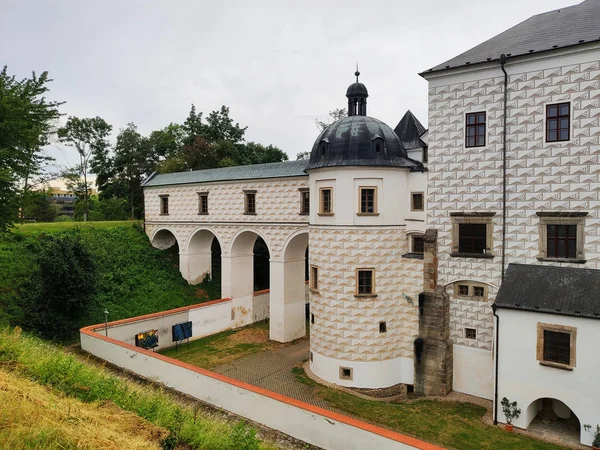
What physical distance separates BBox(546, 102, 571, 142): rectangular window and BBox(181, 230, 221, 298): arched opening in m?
18.3

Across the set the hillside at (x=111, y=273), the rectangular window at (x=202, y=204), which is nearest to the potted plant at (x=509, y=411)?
the hillside at (x=111, y=273)

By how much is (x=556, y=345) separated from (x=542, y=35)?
9.94 metres

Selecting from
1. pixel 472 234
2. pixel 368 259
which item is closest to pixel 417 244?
pixel 368 259

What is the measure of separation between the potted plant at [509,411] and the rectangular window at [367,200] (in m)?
7.43

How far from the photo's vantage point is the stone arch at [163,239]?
28.1m

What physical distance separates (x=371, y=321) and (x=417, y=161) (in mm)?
6447

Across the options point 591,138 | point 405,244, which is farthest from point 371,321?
point 591,138

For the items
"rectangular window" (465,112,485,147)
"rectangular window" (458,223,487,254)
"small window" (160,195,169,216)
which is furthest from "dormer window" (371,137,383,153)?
"small window" (160,195,169,216)

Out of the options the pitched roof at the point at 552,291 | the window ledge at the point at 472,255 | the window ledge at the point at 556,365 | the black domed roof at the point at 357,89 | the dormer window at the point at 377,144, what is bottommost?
the window ledge at the point at 556,365

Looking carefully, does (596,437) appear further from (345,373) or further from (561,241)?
(345,373)

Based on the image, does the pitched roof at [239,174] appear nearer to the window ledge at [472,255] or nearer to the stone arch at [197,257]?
the stone arch at [197,257]

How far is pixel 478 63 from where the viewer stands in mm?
14211

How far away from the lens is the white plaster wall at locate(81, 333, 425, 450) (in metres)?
9.95

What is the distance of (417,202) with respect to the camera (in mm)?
16406
